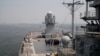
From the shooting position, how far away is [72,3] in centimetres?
3044

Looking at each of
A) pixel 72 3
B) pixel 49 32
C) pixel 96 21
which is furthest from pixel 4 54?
pixel 96 21

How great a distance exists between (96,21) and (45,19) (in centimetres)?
3322

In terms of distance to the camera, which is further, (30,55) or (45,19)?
(45,19)

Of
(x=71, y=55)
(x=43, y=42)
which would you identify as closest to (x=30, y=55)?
(x=71, y=55)

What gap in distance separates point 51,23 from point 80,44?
35458 millimetres

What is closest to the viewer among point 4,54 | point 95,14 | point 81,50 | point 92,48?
point 92,48

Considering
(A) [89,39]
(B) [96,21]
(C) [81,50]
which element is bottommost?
(C) [81,50]

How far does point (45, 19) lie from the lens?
164 feet

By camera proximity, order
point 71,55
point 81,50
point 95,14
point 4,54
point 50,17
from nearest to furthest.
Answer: point 81,50 < point 95,14 < point 71,55 < point 4,54 < point 50,17

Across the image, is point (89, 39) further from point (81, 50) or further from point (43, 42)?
point (43, 42)

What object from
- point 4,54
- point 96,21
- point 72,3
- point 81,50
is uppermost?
point 72,3

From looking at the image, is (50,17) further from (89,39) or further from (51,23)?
(89,39)

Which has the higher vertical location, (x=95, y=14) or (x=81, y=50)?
(x=95, y=14)

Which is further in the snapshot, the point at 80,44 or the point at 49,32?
the point at 49,32
